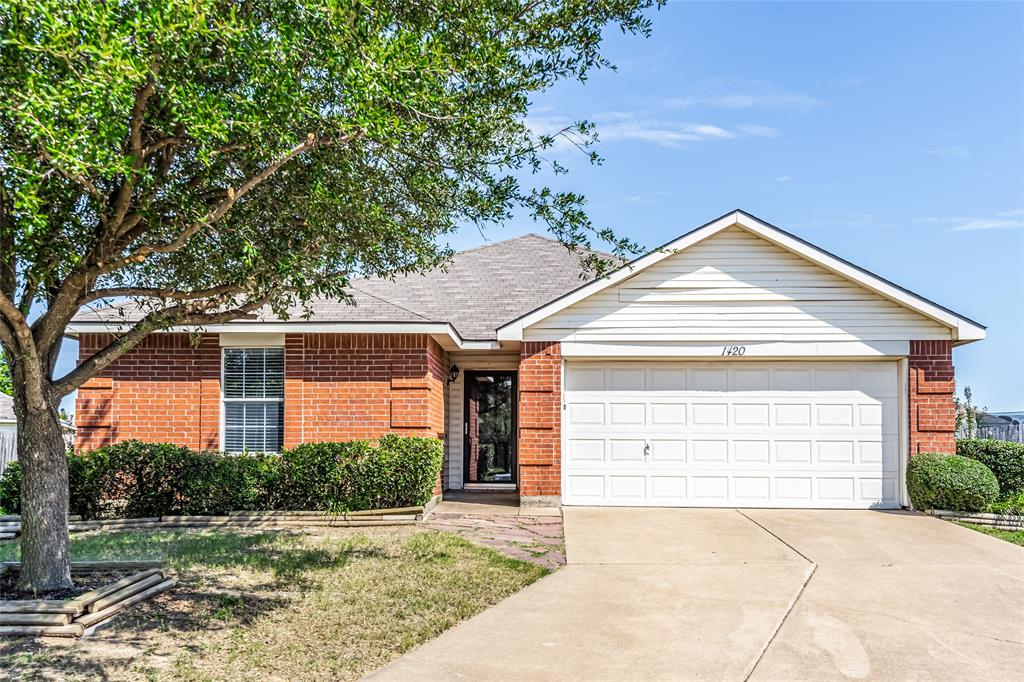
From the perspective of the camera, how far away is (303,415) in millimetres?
12828

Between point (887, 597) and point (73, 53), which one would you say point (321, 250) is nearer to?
point (73, 53)

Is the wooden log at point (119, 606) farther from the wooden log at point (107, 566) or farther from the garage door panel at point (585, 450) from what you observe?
the garage door panel at point (585, 450)

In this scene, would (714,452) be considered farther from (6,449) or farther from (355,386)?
(6,449)

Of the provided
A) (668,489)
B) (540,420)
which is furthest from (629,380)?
(668,489)

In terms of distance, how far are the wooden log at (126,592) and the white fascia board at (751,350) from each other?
24.2ft

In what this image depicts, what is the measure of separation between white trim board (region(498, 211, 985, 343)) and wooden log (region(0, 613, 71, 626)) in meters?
Result: 8.03

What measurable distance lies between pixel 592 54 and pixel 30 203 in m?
4.92

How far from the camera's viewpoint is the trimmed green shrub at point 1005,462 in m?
12.8

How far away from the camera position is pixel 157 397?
1295 centimetres

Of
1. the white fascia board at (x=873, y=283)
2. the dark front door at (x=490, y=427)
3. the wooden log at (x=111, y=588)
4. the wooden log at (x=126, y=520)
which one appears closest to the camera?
the wooden log at (x=111, y=588)

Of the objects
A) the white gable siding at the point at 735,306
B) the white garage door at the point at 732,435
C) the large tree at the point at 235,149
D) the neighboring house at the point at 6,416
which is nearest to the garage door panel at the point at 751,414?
the white garage door at the point at 732,435

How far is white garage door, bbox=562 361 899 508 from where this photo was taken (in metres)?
12.7

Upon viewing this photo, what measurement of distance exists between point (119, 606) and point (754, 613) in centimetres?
543

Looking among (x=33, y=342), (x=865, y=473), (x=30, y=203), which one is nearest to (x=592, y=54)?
(x=30, y=203)
